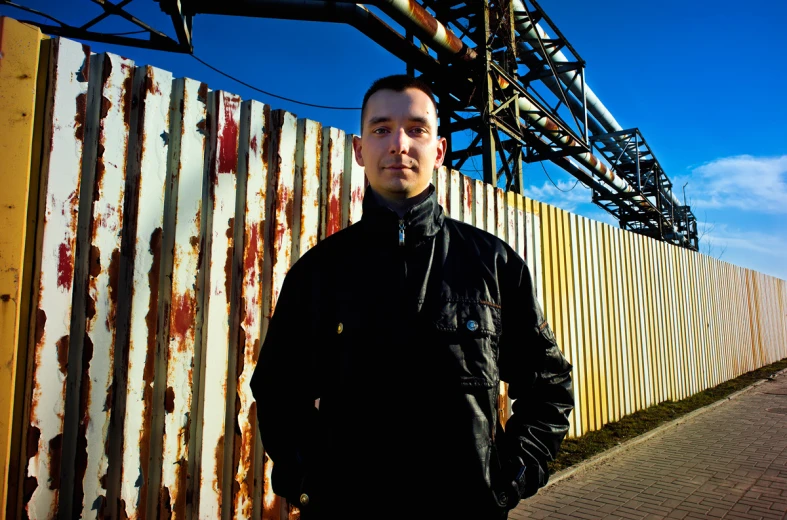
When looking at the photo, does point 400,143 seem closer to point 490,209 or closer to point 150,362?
point 150,362

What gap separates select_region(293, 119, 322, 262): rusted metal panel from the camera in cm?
340

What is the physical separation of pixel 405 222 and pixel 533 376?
2.29ft

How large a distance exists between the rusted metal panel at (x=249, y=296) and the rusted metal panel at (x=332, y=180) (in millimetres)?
488

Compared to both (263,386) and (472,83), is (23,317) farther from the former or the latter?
(472,83)

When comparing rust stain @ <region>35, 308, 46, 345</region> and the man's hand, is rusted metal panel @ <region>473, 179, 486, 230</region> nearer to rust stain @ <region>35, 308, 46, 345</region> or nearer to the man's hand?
the man's hand

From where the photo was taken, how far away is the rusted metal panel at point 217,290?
2844 mm

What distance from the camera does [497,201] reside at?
5.41 meters

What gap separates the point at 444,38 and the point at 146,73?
24.7 feet

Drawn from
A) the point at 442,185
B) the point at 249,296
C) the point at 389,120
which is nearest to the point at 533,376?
the point at 389,120

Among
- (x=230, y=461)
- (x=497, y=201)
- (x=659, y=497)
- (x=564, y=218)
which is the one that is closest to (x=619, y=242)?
(x=564, y=218)

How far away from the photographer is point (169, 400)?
271 centimetres

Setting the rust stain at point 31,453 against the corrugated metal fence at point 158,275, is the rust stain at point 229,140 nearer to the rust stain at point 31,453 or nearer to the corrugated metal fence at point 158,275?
the corrugated metal fence at point 158,275

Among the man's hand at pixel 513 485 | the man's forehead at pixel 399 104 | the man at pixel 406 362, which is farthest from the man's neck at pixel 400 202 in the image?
the man's hand at pixel 513 485

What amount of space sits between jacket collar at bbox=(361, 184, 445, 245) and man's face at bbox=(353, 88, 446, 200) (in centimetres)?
6
